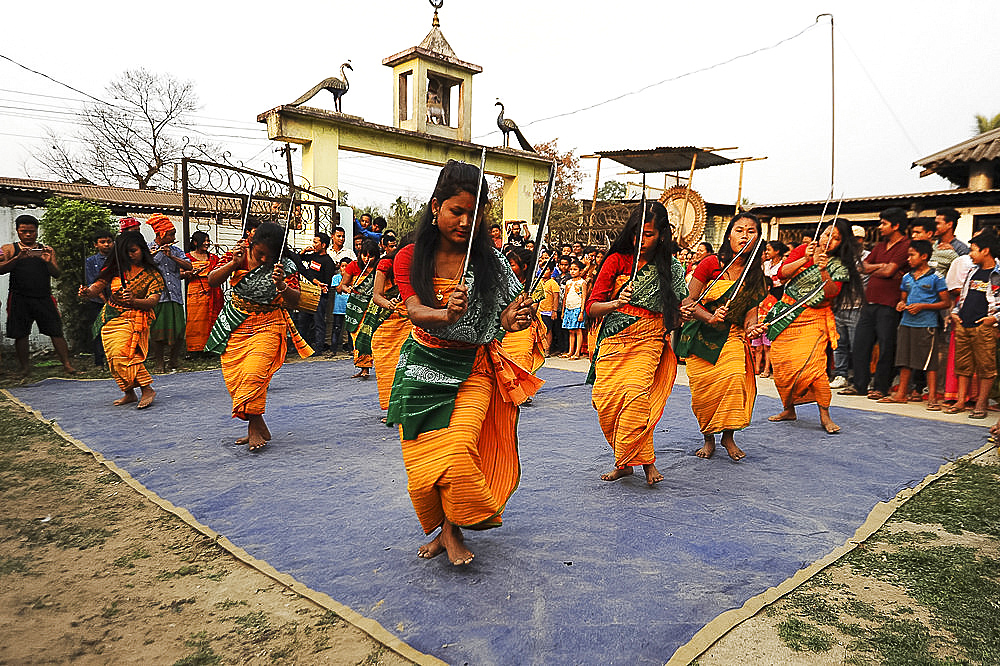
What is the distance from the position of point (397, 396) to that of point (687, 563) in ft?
5.08

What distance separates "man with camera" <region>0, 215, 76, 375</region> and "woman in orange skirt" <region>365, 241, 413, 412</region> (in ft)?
15.4

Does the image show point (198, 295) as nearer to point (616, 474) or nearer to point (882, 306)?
point (616, 474)

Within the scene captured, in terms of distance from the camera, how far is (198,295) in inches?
375

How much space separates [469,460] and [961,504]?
3193 millimetres

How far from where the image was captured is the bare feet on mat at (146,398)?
22.1 feet

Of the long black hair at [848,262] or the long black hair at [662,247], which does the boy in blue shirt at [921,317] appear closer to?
the long black hair at [848,262]

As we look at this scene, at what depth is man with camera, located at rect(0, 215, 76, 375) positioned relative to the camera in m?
8.16

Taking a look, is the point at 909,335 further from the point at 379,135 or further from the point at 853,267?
the point at 379,135

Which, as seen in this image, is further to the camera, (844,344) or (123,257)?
(844,344)

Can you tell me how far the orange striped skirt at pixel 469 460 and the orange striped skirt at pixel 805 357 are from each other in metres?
3.89

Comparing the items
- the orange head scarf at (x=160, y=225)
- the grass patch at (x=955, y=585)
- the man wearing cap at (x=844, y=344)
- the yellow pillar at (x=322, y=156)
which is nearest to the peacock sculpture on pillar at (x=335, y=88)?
the yellow pillar at (x=322, y=156)

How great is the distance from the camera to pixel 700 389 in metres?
5.06

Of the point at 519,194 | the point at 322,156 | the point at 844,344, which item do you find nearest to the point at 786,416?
the point at 844,344

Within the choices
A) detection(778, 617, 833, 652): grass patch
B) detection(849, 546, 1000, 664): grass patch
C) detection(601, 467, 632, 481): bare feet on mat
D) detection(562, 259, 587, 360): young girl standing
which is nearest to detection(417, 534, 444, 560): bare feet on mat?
detection(778, 617, 833, 652): grass patch
